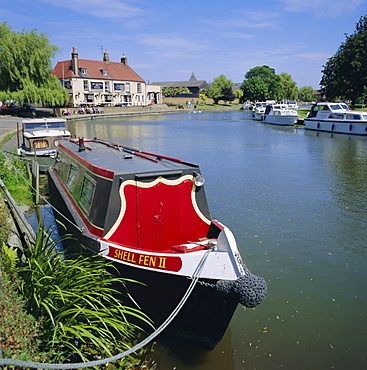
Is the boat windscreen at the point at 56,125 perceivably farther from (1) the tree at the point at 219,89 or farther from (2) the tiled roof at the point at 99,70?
(1) the tree at the point at 219,89

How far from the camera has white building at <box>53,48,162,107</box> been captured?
73.7 meters

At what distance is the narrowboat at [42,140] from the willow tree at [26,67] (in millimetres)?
32299

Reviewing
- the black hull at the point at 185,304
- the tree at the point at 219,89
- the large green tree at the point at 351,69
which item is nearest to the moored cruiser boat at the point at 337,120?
the large green tree at the point at 351,69

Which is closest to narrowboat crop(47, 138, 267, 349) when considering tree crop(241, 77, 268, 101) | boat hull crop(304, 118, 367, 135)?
boat hull crop(304, 118, 367, 135)

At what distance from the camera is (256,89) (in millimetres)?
123688

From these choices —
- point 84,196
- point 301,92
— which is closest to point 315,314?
point 84,196

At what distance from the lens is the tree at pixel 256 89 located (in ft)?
405

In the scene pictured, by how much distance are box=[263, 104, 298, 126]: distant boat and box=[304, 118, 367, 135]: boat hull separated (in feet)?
17.7

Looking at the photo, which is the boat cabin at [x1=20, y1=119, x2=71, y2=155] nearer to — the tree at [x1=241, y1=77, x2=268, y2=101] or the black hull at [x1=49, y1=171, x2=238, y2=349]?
the black hull at [x1=49, y1=171, x2=238, y2=349]

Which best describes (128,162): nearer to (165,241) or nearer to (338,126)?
(165,241)

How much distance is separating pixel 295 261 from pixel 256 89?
120856 millimetres

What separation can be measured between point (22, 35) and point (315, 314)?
53246 millimetres

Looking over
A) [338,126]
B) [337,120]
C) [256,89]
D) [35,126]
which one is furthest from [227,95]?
[35,126]

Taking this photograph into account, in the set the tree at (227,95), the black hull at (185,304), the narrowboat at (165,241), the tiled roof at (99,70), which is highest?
the tiled roof at (99,70)
